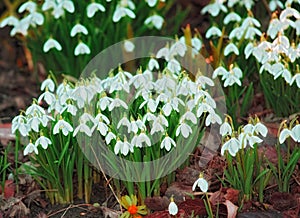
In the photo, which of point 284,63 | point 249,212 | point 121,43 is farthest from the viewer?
point 121,43

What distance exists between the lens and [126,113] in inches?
100

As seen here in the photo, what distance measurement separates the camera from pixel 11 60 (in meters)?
4.34

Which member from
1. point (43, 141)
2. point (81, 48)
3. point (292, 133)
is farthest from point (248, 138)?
point (81, 48)

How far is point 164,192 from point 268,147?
51 centimetres

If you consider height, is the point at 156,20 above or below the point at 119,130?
above

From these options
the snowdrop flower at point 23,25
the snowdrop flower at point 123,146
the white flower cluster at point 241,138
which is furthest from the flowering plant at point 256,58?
the snowdrop flower at point 23,25

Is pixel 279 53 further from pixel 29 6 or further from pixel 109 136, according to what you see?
pixel 29 6

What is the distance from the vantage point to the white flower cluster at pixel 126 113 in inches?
96.0

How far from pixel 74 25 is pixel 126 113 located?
996 mm

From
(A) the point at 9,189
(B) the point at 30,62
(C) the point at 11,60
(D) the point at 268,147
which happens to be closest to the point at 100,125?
(A) the point at 9,189

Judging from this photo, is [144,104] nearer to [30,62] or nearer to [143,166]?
[143,166]

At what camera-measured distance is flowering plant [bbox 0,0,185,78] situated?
10.7 feet

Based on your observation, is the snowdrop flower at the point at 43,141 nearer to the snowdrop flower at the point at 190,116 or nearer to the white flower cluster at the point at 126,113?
the white flower cluster at the point at 126,113

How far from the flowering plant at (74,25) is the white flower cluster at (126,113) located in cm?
62
